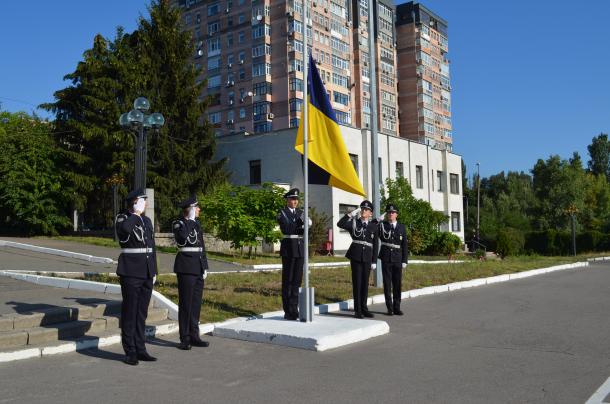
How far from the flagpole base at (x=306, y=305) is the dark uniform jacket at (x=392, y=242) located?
2.48 metres

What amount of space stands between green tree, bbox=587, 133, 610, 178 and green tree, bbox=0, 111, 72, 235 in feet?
290

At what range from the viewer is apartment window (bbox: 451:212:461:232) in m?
48.9

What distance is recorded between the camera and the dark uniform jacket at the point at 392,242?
441 inches

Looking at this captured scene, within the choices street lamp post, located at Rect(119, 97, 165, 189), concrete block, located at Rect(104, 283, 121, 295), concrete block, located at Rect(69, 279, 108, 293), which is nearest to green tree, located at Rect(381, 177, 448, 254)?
street lamp post, located at Rect(119, 97, 165, 189)

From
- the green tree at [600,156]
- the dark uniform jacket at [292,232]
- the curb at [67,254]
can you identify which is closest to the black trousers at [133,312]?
the dark uniform jacket at [292,232]

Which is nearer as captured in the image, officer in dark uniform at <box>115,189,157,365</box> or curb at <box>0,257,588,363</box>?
officer in dark uniform at <box>115,189,157,365</box>

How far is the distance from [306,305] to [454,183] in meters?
42.6

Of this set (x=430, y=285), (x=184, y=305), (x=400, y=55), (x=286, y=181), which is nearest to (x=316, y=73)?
(x=184, y=305)

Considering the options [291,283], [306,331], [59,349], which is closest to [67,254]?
[291,283]

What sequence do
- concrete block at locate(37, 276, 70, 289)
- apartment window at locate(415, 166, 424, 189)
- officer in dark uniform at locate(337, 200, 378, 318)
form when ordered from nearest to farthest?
officer in dark uniform at locate(337, 200, 378, 318) → concrete block at locate(37, 276, 70, 289) → apartment window at locate(415, 166, 424, 189)

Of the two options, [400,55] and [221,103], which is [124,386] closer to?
[221,103]

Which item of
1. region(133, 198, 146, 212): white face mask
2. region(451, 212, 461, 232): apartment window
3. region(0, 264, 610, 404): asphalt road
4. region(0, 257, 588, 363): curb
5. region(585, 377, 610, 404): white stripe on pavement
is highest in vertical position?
region(451, 212, 461, 232): apartment window

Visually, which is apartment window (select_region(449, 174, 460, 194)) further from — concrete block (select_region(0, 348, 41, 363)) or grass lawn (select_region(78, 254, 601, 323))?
concrete block (select_region(0, 348, 41, 363))

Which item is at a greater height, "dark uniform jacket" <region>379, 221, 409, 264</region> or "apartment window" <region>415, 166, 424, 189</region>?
"apartment window" <region>415, 166, 424, 189</region>
